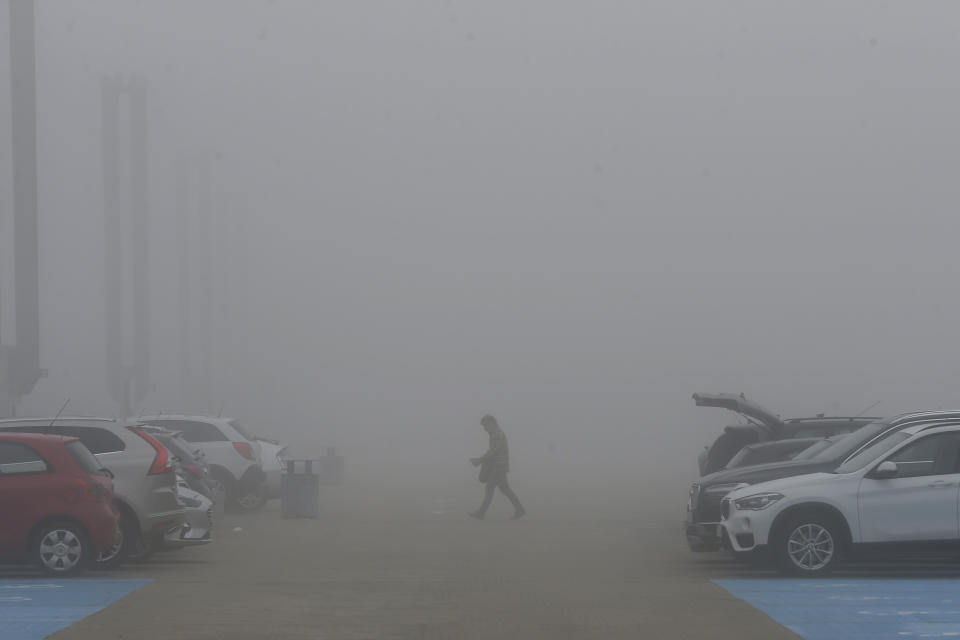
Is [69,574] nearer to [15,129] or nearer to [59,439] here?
[59,439]

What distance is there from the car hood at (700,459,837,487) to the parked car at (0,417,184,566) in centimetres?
586

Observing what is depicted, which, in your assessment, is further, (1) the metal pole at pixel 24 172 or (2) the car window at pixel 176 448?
(1) the metal pole at pixel 24 172

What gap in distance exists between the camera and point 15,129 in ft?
114

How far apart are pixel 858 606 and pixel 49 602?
6.57 m

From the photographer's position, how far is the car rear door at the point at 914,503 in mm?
14023

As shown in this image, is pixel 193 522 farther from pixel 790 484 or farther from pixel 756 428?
pixel 756 428

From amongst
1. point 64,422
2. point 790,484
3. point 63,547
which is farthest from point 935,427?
point 64,422

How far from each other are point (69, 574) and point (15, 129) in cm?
2282

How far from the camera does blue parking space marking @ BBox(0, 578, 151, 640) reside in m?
10.7

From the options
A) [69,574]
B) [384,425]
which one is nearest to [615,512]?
[69,574]

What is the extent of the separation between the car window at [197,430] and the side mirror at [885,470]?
42.4ft

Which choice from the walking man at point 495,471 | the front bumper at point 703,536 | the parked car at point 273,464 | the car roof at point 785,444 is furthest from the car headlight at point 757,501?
the parked car at point 273,464

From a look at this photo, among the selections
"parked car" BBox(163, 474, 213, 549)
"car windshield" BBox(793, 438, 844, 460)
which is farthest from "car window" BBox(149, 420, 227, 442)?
"car windshield" BBox(793, 438, 844, 460)

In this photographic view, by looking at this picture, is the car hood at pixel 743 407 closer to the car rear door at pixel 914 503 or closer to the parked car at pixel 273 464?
the car rear door at pixel 914 503
